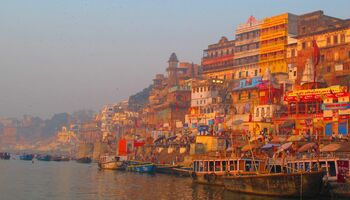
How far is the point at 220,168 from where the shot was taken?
45031 millimetres

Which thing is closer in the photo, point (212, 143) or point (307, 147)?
point (307, 147)

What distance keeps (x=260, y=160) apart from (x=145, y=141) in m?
45.9

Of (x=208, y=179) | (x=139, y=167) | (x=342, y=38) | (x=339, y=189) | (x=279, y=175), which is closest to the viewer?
(x=279, y=175)

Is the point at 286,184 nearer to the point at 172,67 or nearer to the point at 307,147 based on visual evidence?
the point at 307,147

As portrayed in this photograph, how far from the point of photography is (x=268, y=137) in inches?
2242

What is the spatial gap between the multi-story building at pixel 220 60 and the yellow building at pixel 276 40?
30.3ft

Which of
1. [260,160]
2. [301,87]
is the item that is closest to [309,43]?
[301,87]

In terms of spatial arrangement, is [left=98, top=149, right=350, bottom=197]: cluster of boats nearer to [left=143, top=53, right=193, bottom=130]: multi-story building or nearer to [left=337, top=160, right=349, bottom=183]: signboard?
[left=337, top=160, right=349, bottom=183]: signboard

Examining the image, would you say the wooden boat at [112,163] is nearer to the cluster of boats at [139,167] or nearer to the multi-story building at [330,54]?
the cluster of boats at [139,167]

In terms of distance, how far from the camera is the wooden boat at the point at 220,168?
41.8 m

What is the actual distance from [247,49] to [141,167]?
31325 millimetres

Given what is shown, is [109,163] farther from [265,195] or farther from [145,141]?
[265,195]

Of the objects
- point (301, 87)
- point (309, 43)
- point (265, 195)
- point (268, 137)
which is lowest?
point (265, 195)

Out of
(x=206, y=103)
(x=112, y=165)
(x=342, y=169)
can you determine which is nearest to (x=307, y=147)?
(x=342, y=169)
